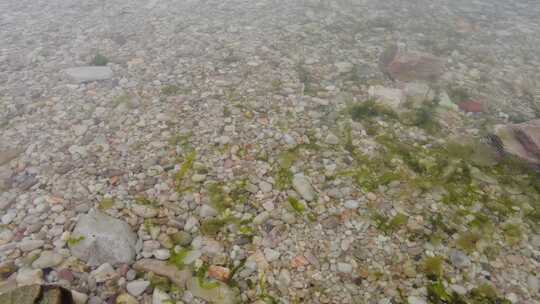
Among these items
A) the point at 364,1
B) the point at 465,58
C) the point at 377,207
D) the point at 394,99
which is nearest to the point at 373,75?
the point at 394,99

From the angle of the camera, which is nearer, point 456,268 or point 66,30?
point 456,268

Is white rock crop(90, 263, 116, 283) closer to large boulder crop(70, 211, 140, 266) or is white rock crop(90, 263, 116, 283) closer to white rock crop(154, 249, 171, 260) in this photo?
large boulder crop(70, 211, 140, 266)

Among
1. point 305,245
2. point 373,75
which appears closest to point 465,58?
point 373,75

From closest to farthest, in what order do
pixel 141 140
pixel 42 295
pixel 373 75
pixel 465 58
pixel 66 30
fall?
pixel 42 295 < pixel 141 140 < pixel 373 75 < pixel 465 58 < pixel 66 30

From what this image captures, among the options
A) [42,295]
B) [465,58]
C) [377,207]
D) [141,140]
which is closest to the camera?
[42,295]

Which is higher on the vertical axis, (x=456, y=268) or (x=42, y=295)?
(x=42, y=295)

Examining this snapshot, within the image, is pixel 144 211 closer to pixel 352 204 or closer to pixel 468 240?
pixel 352 204

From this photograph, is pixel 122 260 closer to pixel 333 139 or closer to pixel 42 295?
pixel 42 295
